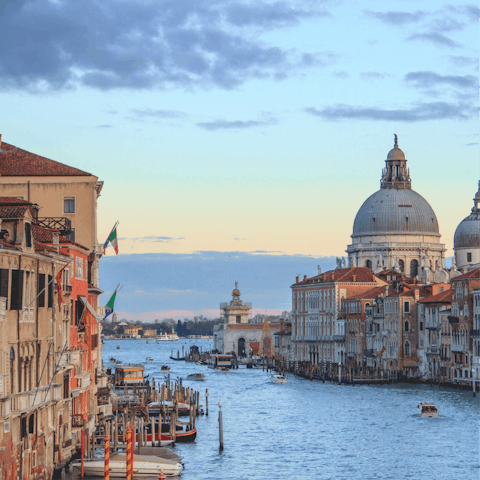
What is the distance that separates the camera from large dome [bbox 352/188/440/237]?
12556 centimetres

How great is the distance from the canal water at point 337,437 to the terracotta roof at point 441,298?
825 centimetres

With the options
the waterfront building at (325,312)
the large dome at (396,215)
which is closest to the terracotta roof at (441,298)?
the waterfront building at (325,312)

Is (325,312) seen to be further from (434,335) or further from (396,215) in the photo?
(434,335)

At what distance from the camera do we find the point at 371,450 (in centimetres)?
4031

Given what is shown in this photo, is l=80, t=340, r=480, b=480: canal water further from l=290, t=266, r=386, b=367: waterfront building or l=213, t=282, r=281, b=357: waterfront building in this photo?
l=213, t=282, r=281, b=357: waterfront building

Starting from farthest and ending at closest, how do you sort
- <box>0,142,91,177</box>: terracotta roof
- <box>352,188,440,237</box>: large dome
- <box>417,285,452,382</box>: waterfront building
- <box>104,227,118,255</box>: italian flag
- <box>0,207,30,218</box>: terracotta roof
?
<box>352,188,440,237</box>: large dome < <box>417,285,452,382</box>: waterfront building < <box>104,227,118,255</box>: italian flag < <box>0,142,91,177</box>: terracotta roof < <box>0,207,30,218</box>: terracotta roof

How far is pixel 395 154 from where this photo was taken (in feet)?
438

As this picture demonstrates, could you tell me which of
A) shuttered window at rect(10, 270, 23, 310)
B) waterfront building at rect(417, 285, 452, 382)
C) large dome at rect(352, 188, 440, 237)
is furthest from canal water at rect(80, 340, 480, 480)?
large dome at rect(352, 188, 440, 237)

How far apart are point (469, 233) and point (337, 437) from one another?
79.3 meters

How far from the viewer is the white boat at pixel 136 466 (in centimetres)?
2827

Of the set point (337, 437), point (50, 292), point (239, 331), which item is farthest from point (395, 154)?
point (50, 292)

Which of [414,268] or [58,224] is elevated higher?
[414,268]

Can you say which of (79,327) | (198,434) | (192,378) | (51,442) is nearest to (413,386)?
(192,378)

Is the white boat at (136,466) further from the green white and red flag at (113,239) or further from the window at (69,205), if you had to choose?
the window at (69,205)
